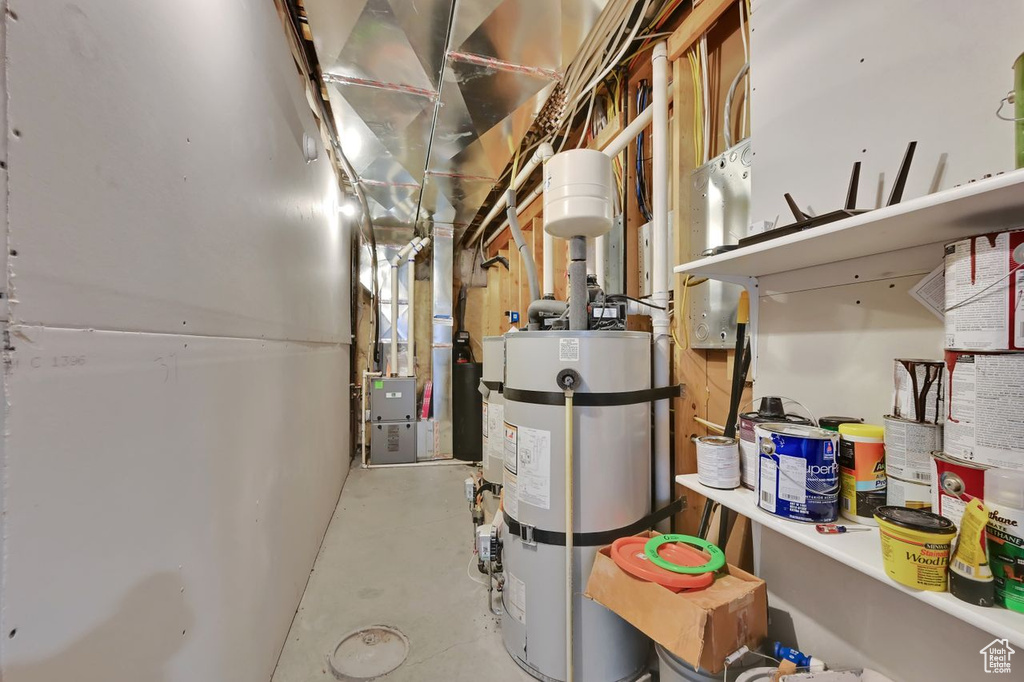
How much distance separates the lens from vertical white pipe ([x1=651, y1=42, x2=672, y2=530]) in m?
1.51

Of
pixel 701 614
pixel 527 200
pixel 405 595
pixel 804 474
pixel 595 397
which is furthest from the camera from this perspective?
pixel 527 200

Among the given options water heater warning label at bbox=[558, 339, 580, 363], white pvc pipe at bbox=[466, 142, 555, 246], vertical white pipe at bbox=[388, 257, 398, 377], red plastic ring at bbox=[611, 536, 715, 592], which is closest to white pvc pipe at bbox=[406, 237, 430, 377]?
vertical white pipe at bbox=[388, 257, 398, 377]

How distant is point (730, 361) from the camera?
4.63 ft

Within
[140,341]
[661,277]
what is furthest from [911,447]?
[140,341]

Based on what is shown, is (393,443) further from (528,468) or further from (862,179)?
(862,179)

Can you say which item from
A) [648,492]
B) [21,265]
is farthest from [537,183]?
[21,265]

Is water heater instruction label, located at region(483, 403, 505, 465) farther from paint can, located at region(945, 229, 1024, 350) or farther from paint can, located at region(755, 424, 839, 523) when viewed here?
paint can, located at region(945, 229, 1024, 350)

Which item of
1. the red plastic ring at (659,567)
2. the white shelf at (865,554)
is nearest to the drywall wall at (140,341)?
the red plastic ring at (659,567)

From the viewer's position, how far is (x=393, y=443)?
412 cm

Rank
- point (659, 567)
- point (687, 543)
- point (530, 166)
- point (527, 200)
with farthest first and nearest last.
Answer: point (527, 200) < point (530, 166) < point (687, 543) < point (659, 567)

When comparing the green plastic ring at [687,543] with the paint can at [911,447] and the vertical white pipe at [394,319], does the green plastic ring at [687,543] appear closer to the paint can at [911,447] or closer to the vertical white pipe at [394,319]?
the paint can at [911,447]

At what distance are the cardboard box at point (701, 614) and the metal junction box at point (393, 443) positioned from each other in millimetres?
3327

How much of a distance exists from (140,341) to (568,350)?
1.09 meters

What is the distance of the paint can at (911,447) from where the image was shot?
2.35 ft
